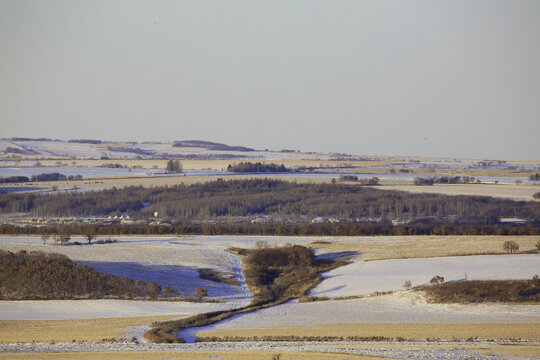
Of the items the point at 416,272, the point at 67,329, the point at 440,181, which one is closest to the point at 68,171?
the point at 440,181

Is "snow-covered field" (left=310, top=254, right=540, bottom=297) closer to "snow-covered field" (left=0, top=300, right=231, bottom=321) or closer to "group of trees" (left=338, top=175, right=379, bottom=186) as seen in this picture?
"snow-covered field" (left=0, top=300, right=231, bottom=321)

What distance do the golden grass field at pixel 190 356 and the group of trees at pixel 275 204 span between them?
58584 millimetres

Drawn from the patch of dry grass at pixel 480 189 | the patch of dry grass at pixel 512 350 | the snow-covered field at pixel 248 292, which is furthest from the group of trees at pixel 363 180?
the patch of dry grass at pixel 512 350

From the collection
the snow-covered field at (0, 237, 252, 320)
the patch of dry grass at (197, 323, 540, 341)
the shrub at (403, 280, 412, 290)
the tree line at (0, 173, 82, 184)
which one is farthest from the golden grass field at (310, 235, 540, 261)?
the tree line at (0, 173, 82, 184)

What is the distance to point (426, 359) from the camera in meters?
26.5

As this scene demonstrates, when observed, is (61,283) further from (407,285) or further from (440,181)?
(440,181)

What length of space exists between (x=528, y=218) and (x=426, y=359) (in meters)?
62.6

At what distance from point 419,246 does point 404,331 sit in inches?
1009

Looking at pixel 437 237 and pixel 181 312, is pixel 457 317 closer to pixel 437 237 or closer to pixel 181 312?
pixel 181 312

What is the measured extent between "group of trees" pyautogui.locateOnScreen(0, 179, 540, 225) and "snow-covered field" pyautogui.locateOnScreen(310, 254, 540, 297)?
1343 inches

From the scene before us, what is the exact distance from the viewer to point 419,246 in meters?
57.6

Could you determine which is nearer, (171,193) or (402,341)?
(402,341)

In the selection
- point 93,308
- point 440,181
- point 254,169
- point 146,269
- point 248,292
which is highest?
point 254,169

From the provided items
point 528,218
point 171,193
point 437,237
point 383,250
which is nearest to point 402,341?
point 383,250
